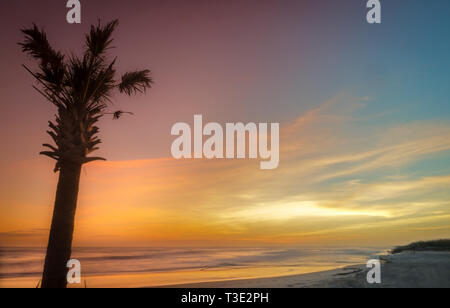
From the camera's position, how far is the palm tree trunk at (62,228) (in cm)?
1007

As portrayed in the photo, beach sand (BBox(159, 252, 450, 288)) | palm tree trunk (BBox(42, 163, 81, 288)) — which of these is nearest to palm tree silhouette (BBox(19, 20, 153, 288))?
palm tree trunk (BBox(42, 163, 81, 288))

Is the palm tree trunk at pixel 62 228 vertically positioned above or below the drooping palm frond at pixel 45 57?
below

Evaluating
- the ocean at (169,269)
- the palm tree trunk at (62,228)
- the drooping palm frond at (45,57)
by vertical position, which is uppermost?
the drooping palm frond at (45,57)

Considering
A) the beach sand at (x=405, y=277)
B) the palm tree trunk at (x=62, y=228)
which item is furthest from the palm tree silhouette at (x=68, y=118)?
the beach sand at (x=405, y=277)

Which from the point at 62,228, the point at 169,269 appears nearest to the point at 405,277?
the point at 62,228

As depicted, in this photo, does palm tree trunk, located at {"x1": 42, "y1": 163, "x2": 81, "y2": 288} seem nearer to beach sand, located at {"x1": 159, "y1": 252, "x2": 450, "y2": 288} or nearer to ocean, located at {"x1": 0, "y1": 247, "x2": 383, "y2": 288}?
ocean, located at {"x1": 0, "y1": 247, "x2": 383, "y2": 288}

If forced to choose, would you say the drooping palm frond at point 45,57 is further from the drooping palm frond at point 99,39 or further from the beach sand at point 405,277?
the beach sand at point 405,277

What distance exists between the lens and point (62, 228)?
1032 centimetres

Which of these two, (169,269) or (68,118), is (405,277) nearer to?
(68,118)

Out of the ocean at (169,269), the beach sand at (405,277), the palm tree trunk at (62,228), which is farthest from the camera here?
the ocean at (169,269)

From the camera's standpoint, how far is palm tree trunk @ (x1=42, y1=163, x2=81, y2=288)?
1007 centimetres
